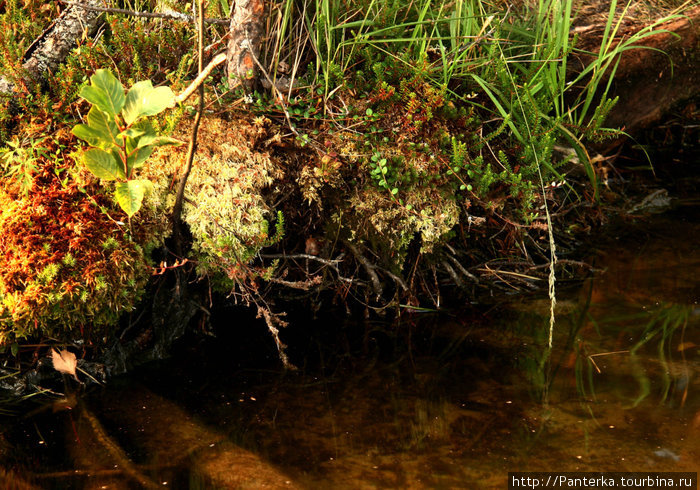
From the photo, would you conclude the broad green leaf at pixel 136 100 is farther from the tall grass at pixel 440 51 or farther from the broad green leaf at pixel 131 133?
the tall grass at pixel 440 51

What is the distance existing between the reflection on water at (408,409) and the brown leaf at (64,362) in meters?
0.14

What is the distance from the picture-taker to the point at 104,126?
7.18 feet

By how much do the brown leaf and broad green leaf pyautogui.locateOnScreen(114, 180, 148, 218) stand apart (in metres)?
0.69

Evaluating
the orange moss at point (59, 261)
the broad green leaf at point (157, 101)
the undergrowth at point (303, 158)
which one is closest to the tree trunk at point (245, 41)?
the undergrowth at point (303, 158)

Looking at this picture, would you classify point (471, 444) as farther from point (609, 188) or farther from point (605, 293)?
point (609, 188)

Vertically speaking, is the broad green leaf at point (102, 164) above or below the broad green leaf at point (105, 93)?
below

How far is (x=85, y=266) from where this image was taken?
242cm

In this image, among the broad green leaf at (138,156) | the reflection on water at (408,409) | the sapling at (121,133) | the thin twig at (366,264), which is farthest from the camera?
the thin twig at (366,264)

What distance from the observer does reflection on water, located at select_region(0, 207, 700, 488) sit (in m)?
2.01

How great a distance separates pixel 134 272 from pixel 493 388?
4.99ft

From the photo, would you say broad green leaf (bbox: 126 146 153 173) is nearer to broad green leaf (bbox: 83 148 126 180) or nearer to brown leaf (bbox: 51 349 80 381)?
broad green leaf (bbox: 83 148 126 180)

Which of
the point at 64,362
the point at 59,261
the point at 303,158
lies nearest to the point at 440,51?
the point at 303,158

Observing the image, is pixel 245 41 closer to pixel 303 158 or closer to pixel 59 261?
pixel 303 158

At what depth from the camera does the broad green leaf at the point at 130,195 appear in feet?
7.23
